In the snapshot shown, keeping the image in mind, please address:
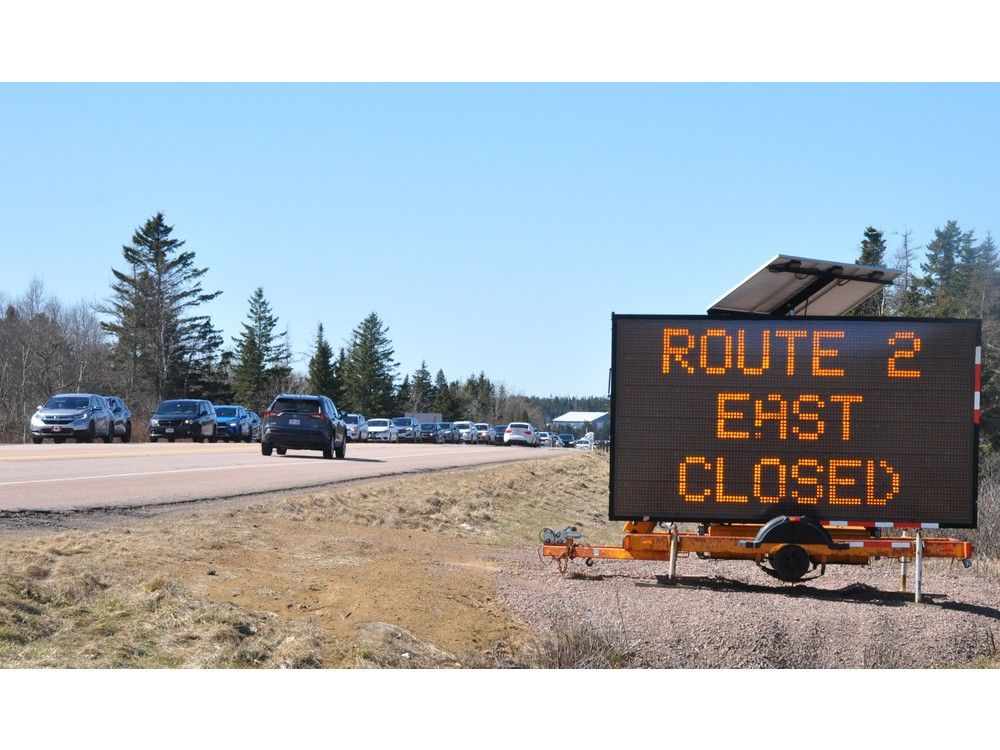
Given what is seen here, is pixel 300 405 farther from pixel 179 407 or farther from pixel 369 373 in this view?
pixel 369 373

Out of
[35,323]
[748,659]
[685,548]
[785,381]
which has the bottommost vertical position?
[748,659]

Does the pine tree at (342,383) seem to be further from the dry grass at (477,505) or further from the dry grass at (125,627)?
the dry grass at (125,627)

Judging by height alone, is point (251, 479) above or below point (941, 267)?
below

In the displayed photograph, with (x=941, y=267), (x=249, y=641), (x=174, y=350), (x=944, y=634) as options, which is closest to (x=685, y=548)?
(x=944, y=634)

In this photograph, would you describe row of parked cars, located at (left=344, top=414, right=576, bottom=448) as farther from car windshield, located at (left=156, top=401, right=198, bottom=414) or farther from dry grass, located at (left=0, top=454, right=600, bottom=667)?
dry grass, located at (left=0, top=454, right=600, bottom=667)

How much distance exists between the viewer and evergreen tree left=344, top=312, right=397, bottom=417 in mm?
119625

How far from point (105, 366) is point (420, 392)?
59.2 metres

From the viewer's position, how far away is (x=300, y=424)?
35438 mm

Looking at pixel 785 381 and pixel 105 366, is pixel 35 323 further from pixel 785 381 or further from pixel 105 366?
pixel 785 381

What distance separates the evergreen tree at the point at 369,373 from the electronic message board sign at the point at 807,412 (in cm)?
10730

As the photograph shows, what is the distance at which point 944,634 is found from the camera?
37.6 ft

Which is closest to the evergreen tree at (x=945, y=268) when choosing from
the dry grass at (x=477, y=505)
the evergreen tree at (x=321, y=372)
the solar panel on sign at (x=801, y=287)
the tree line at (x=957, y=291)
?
the tree line at (x=957, y=291)

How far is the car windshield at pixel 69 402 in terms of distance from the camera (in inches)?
1711

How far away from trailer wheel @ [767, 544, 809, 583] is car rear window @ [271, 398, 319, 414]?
983 inches
